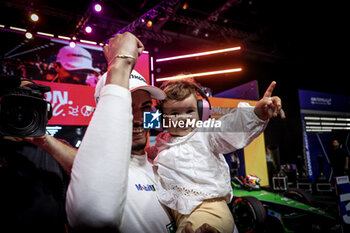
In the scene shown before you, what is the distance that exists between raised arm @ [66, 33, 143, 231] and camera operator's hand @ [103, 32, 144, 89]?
0.01m

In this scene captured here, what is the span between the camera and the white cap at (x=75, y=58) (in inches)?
164

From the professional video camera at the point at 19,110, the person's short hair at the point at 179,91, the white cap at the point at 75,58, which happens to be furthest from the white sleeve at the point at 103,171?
the white cap at the point at 75,58

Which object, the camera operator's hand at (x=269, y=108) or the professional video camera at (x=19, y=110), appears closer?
the professional video camera at (x=19, y=110)

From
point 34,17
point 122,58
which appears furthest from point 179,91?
point 34,17

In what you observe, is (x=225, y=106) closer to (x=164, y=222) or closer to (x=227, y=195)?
(x=227, y=195)

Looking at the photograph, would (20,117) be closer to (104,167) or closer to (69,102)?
(104,167)

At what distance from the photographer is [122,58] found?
1.74 feet

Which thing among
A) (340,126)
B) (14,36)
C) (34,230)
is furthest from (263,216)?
(340,126)

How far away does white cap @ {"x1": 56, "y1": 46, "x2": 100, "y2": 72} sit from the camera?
4156 millimetres

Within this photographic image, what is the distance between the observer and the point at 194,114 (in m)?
1.34

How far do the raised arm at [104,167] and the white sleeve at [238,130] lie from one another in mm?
666

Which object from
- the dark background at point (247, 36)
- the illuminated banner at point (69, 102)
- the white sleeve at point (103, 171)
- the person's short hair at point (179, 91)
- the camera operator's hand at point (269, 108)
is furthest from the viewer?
the dark background at point (247, 36)

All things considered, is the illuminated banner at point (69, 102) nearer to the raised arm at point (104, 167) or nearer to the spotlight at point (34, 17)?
the spotlight at point (34, 17)

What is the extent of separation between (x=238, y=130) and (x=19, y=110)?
0.87 m
